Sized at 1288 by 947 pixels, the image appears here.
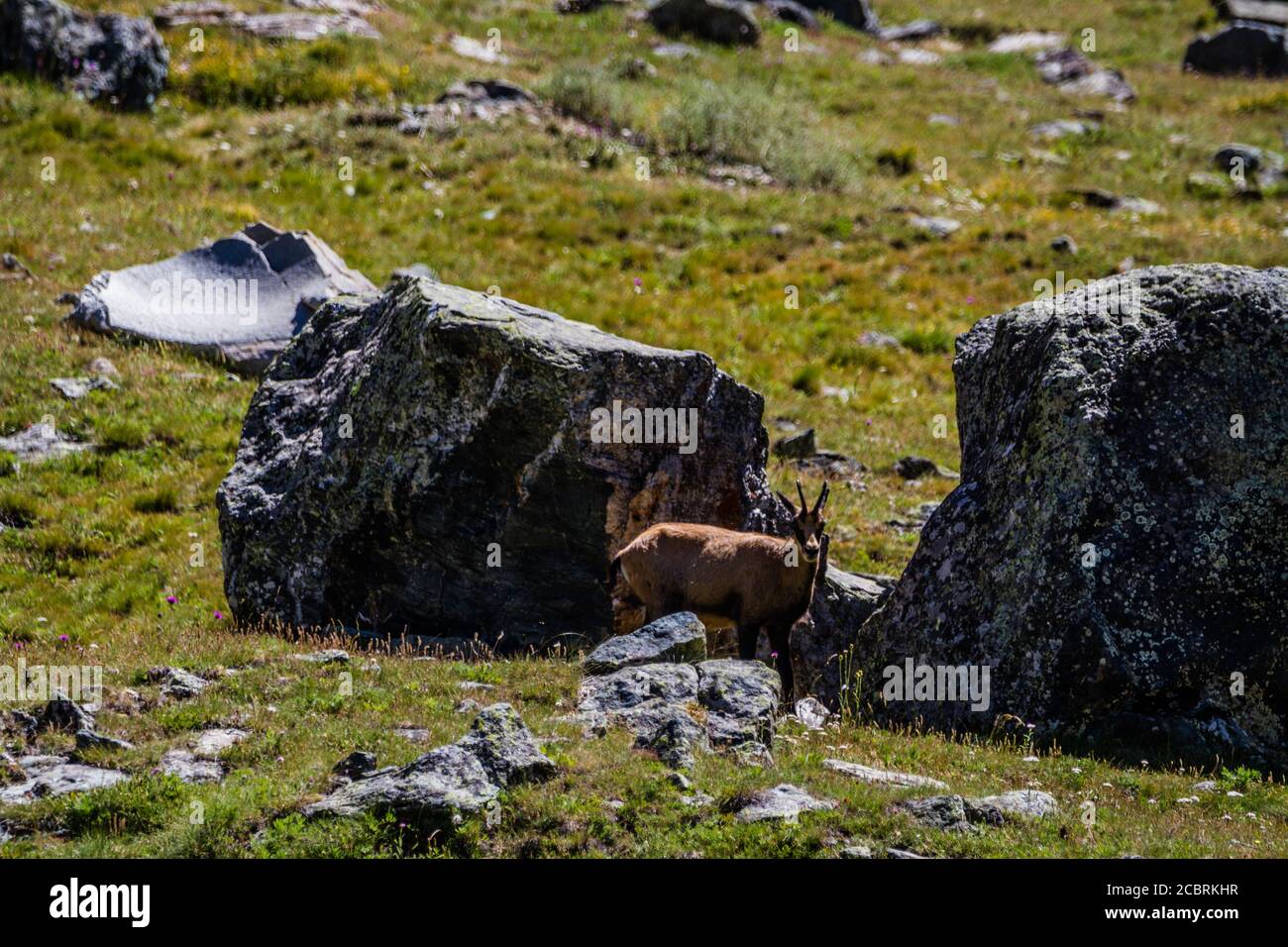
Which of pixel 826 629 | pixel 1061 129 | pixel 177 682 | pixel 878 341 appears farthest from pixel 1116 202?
pixel 177 682

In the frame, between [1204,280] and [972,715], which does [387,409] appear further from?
[1204,280]

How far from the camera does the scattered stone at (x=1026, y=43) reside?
57.7 m

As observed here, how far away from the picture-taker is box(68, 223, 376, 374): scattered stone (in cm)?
2361

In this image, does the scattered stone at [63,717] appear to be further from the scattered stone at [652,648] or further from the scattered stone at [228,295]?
the scattered stone at [228,295]

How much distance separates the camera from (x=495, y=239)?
102 ft

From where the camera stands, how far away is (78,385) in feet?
70.0

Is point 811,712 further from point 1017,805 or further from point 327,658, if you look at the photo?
point 327,658

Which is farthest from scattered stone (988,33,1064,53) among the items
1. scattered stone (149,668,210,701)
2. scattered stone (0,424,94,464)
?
scattered stone (149,668,210,701)

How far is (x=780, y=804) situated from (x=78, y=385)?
1639 cm

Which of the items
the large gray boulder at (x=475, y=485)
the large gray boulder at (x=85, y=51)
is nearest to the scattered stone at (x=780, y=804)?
the large gray boulder at (x=475, y=485)

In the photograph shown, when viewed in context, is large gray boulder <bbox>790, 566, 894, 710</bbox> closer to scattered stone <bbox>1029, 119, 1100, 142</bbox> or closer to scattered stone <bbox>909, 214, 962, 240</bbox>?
scattered stone <bbox>909, 214, 962, 240</bbox>

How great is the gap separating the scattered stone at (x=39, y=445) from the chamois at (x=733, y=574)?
10.3m

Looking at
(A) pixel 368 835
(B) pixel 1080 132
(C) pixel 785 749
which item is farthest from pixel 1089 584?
(B) pixel 1080 132
